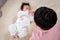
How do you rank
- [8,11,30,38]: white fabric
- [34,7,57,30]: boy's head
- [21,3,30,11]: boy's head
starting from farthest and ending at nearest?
[21,3,30,11]: boy's head → [8,11,30,38]: white fabric → [34,7,57,30]: boy's head

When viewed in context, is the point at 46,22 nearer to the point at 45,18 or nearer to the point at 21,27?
the point at 45,18

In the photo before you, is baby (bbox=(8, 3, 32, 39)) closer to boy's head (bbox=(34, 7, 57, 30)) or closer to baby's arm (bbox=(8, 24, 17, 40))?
baby's arm (bbox=(8, 24, 17, 40))

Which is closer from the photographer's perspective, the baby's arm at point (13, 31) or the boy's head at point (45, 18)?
the boy's head at point (45, 18)

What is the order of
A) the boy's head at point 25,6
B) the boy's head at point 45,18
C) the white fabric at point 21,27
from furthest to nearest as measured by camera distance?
the boy's head at point 25,6
the white fabric at point 21,27
the boy's head at point 45,18

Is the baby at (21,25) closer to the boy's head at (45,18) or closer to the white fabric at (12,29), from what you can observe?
the white fabric at (12,29)

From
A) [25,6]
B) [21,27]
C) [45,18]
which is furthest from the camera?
[25,6]

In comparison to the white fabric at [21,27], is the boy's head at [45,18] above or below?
above

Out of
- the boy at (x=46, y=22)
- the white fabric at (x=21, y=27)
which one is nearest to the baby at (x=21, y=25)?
the white fabric at (x=21, y=27)

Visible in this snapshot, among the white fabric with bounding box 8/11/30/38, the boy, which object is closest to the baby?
the white fabric with bounding box 8/11/30/38

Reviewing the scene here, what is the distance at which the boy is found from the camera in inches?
43.7

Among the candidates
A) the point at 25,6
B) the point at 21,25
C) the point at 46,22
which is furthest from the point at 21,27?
the point at 46,22

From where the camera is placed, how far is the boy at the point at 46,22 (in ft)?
3.64

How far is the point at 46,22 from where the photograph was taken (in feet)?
3.64

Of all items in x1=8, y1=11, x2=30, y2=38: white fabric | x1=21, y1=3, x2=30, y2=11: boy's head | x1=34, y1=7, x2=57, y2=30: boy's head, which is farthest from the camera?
x1=21, y1=3, x2=30, y2=11: boy's head
